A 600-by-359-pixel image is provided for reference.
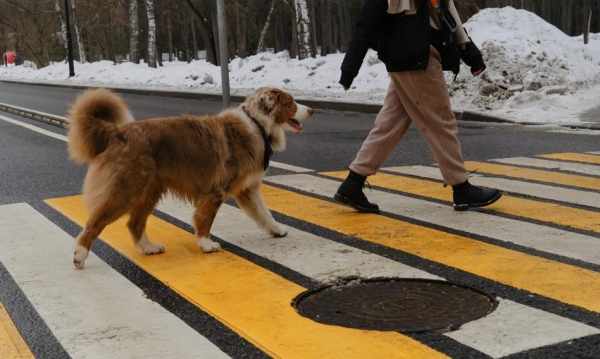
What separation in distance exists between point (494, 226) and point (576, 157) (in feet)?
12.9

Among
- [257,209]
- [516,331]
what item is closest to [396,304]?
[516,331]

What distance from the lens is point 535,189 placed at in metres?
7.17

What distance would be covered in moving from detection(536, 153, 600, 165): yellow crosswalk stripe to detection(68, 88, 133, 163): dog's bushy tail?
5.76m

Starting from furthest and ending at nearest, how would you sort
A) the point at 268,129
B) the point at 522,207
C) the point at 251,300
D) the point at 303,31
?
the point at 303,31 < the point at 522,207 < the point at 268,129 < the point at 251,300

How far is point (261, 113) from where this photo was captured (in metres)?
5.41

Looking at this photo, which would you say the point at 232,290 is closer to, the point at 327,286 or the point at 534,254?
the point at 327,286

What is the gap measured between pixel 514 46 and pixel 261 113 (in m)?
11.6

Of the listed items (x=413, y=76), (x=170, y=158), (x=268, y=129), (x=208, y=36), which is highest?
(x=208, y=36)

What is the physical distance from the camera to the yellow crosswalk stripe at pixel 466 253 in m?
4.18

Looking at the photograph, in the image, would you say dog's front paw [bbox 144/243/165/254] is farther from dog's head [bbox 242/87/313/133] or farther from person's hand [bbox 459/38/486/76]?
person's hand [bbox 459/38/486/76]

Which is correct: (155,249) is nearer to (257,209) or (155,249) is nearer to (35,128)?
(257,209)

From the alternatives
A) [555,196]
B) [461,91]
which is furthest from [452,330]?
[461,91]

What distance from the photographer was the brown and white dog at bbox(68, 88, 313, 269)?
4848 millimetres

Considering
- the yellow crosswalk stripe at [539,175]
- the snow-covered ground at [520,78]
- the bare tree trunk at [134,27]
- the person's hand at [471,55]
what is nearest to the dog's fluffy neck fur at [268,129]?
the person's hand at [471,55]
